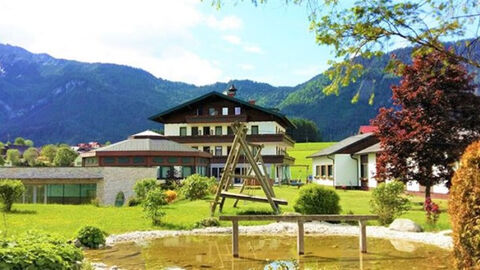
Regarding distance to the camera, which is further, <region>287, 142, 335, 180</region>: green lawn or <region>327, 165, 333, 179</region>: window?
<region>287, 142, 335, 180</region>: green lawn

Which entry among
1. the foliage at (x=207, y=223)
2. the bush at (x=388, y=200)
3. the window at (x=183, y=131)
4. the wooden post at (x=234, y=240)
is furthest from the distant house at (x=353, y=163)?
the wooden post at (x=234, y=240)

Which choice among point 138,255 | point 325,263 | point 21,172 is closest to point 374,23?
point 325,263

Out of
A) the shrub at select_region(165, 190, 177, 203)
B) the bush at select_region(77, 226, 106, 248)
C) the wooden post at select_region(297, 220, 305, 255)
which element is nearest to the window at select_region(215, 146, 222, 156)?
the shrub at select_region(165, 190, 177, 203)

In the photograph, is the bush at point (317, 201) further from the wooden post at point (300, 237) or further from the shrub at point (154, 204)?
the wooden post at point (300, 237)

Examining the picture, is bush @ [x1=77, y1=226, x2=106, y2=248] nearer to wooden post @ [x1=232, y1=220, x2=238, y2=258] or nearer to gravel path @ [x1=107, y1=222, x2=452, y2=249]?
gravel path @ [x1=107, y1=222, x2=452, y2=249]

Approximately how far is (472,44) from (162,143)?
121 feet

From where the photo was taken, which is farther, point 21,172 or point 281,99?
point 281,99

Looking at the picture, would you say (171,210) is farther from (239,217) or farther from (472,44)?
(472,44)

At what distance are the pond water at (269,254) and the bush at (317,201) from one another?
313cm

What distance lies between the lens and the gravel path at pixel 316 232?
12266 millimetres

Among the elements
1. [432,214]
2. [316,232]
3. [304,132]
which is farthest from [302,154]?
[316,232]

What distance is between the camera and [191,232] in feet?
46.0

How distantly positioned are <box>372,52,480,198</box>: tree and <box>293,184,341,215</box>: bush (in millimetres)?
4994

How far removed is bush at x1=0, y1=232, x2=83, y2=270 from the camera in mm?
5121
